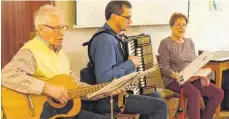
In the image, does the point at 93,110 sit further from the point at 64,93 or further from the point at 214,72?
the point at 214,72

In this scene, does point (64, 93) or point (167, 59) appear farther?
point (167, 59)

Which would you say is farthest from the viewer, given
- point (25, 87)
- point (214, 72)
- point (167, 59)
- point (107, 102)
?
point (214, 72)

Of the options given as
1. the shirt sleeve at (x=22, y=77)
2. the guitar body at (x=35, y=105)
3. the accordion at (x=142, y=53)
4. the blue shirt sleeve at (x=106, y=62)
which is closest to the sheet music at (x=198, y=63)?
the accordion at (x=142, y=53)

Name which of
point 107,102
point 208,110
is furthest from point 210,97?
point 107,102

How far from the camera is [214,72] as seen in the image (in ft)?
11.2

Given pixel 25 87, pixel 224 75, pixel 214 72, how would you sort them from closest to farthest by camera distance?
pixel 25 87 < pixel 214 72 < pixel 224 75

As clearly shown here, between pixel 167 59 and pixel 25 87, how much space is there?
4.79 ft

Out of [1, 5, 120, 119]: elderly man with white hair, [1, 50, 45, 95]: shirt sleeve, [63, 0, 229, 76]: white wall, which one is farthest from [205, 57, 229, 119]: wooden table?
[1, 50, 45, 95]: shirt sleeve


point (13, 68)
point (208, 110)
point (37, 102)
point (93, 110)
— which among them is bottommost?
point (208, 110)

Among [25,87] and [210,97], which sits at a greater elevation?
[25,87]

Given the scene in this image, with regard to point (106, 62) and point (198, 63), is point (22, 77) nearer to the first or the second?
point (106, 62)

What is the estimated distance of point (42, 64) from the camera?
6.23 feet

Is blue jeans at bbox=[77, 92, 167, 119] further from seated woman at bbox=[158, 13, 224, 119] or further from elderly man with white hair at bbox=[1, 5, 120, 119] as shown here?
seated woman at bbox=[158, 13, 224, 119]

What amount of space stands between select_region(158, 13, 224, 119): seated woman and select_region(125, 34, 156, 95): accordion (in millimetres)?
529
